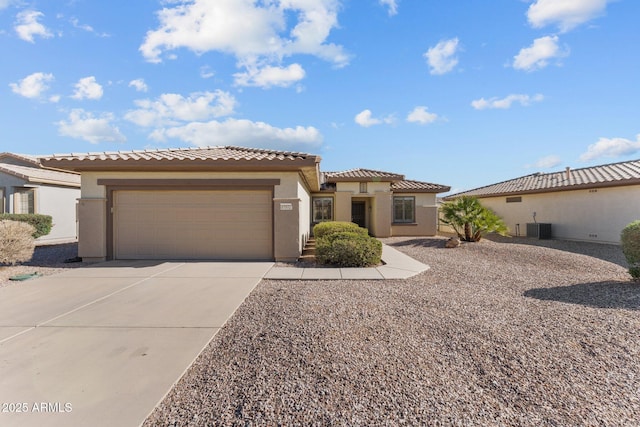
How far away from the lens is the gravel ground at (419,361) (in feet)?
8.41

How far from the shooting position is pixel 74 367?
3.32 meters

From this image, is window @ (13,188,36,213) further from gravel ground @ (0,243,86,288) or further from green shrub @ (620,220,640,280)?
green shrub @ (620,220,640,280)

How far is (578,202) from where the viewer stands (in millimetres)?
15914

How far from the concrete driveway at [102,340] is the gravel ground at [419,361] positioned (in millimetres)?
361

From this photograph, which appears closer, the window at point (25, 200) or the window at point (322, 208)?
the window at point (25, 200)

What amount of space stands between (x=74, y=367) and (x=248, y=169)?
23.2ft

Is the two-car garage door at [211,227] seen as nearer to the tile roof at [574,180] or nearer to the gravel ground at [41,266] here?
the gravel ground at [41,266]

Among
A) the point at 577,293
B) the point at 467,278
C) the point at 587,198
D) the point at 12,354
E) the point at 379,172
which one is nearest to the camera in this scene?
the point at 12,354

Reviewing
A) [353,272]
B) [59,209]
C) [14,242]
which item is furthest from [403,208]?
[59,209]

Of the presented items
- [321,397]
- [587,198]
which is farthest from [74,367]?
[587,198]

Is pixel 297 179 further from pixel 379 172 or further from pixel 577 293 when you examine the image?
pixel 379 172

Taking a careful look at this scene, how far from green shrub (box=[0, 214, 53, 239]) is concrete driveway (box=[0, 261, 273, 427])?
996cm

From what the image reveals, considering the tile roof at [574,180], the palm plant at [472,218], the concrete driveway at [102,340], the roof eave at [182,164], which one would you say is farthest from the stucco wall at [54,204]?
the tile roof at [574,180]

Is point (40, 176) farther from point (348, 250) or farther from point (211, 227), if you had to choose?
point (348, 250)
